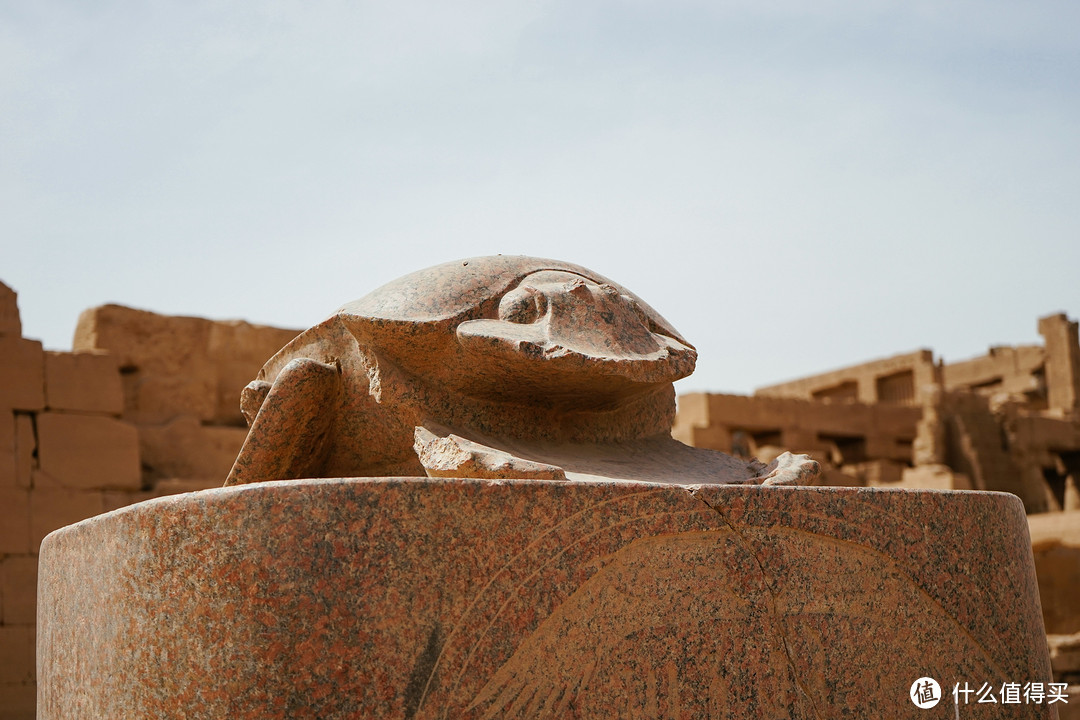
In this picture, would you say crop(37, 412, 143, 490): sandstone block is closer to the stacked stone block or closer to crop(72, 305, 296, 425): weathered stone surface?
the stacked stone block

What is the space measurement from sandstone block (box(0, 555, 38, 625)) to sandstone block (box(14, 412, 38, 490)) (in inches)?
18.3

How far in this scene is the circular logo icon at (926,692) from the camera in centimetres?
232

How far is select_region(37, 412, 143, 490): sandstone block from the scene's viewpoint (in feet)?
23.5

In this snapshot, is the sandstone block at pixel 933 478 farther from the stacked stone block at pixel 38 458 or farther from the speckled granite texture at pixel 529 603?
the speckled granite texture at pixel 529 603

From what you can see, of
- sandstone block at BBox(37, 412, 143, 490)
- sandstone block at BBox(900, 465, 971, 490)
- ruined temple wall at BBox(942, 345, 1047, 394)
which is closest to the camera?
sandstone block at BBox(37, 412, 143, 490)

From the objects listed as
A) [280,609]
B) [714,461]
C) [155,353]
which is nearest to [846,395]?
[155,353]

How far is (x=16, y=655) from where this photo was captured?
22.1ft

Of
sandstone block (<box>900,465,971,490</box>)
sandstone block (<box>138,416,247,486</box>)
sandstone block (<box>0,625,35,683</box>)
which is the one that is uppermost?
Answer: sandstone block (<box>138,416,247,486</box>)

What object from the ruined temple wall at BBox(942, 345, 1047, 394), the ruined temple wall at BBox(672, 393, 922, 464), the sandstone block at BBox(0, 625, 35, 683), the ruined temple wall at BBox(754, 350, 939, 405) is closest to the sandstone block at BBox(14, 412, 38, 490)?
the sandstone block at BBox(0, 625, 35, 683)

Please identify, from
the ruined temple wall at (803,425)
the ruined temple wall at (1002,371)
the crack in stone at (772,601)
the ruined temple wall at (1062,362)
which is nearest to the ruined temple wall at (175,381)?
the crack in stone at (772,601)

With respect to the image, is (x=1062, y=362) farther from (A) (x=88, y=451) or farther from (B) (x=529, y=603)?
(B) (x=529, y=603)

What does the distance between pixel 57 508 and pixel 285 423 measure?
5.03 metres

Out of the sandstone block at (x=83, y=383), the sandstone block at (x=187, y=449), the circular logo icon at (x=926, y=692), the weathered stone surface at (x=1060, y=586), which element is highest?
the sandstone block at (x=83, y=383)

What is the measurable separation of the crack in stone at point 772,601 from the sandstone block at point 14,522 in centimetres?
594
